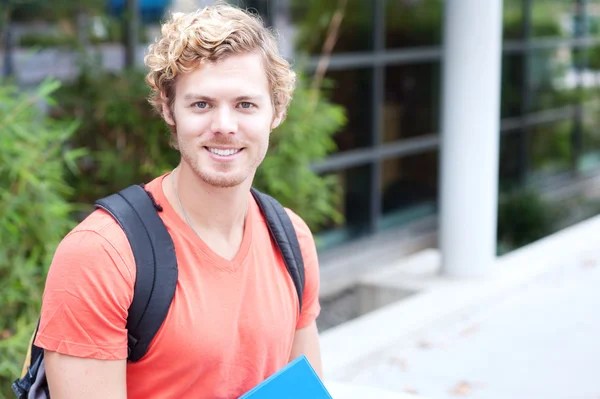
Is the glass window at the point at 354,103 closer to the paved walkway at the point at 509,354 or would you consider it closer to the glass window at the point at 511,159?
the paved walkway at the point at 509,354

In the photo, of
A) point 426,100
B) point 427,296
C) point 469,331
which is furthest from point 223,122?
point 426,100

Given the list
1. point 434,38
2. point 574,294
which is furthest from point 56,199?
point 434,38

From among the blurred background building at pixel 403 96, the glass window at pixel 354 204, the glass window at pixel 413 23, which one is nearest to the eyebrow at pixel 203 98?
the blurred background building at pixel 403 96

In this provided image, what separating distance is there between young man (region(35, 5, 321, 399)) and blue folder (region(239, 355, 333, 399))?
0.42 feet

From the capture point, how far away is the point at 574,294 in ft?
23.6

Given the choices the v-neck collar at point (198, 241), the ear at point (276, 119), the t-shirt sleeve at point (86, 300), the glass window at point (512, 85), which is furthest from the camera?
the glass window at point (512, 85)

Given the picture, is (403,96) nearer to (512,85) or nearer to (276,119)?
(512,85)

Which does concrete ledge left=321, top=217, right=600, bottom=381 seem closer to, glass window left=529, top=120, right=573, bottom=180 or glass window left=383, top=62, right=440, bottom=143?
glass window left=383, top=62, right=440, bottom=143

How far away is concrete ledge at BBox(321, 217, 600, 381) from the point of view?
5.61 metres

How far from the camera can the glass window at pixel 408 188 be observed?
9.39m

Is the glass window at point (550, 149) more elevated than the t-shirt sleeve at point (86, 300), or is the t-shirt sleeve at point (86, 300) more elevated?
the t-shirt sleeve at point (86, 300)

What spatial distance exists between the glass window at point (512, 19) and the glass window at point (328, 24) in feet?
10.6

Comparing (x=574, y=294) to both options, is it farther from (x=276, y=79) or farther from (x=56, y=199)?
(x=276, y=79)

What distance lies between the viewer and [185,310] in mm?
1922
